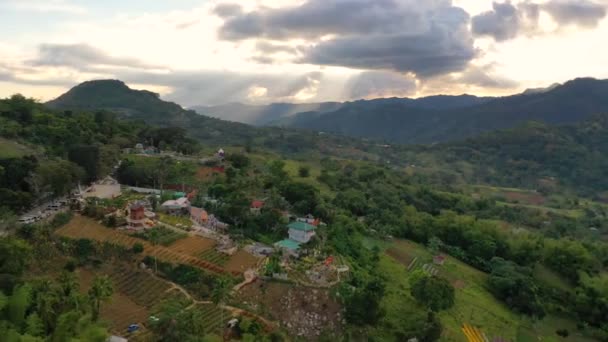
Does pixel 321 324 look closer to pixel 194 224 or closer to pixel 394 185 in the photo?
pixel 194 224

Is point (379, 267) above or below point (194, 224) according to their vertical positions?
below

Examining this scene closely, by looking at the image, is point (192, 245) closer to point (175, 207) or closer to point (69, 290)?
point (175, 207)

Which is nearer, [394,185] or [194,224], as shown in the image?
[194,224]

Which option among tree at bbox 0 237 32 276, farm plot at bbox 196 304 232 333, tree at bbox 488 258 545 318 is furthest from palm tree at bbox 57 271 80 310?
tree at bbox 488 258 545 318

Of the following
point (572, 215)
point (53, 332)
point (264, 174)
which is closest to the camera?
point (53, 332)

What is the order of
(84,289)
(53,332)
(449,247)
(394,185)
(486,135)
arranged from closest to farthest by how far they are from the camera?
1. (53,332)
2. (84,289)
3. (449,247)
4. (394,185)
5. (486,135)

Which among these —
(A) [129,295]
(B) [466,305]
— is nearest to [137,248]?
(A) [129,295]

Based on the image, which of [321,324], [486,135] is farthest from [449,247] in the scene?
[486,135]

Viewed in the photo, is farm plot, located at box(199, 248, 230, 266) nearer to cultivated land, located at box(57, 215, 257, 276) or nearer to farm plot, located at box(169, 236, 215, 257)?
cultivated land, located at box(57, 215, 257, 276)
